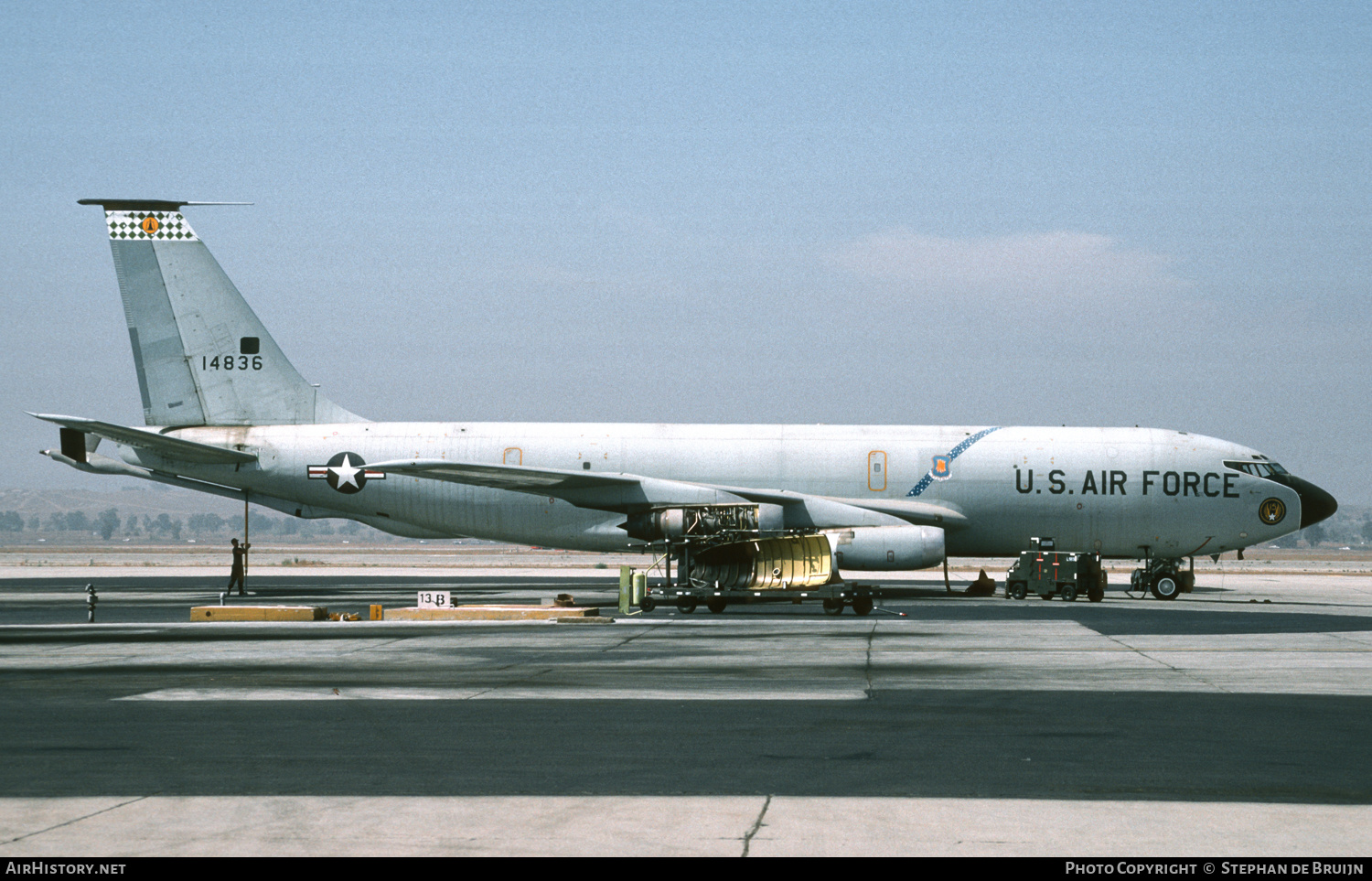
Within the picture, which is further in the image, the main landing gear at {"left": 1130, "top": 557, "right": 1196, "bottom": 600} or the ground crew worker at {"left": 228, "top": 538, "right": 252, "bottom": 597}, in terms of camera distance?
the main landing gear at {"left": 1130, "top": 557, "right": 1196, "bottom": 600}

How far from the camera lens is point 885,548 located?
114 ft

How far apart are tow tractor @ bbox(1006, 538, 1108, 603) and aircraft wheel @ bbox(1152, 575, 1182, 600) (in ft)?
7.87

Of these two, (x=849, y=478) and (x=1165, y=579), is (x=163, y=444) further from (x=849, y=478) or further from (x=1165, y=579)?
(x=1165, y=579)

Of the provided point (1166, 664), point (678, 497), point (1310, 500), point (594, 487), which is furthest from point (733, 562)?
point (1310, 500)

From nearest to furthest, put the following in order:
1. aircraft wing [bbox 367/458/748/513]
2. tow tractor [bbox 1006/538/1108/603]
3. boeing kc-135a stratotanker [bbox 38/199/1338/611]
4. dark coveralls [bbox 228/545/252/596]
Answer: aircraft wing [bbox 367/458/748/513], tow tractor [bbox 1006/538/1108/603], dark coveralls [bbox 228/545/252/596], boeing kc-135a stratotanker [bbox 38/199/1338/611]

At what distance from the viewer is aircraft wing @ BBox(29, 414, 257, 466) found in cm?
3609

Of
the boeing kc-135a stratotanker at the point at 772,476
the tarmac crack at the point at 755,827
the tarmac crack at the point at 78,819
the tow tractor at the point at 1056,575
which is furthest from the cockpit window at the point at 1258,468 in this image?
the tarmac crack at the point at 78,819

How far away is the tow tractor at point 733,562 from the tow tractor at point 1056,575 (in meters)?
8.03

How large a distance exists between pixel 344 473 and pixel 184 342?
7.37 metres

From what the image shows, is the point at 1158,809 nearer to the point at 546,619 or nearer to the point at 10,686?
the point at 10,686

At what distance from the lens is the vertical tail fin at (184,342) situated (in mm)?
41188

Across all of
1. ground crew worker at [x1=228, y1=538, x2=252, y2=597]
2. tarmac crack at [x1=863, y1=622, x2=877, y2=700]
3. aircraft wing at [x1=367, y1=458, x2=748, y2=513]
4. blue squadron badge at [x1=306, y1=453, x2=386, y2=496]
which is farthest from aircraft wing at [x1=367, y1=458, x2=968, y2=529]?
tarmac crack at [x1=863, y1=622, x2=877, y2=700]

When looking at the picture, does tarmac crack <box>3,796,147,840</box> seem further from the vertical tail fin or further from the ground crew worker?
the vertical tail fin

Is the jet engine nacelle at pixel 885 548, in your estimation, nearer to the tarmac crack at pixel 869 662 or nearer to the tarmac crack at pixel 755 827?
the tarmac crack at pixel 869 662
